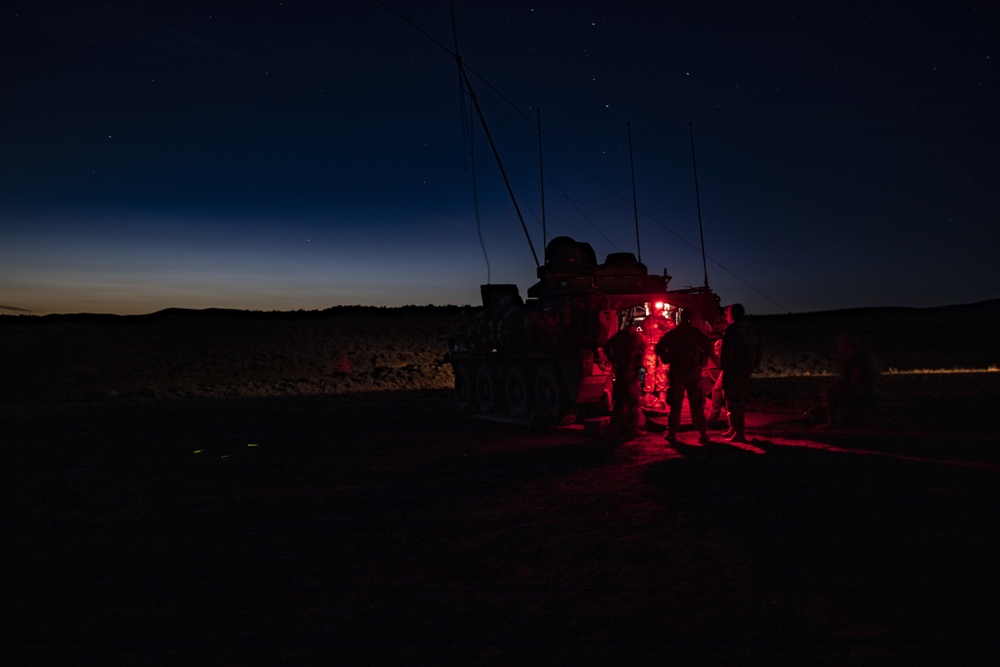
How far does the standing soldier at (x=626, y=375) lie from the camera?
1148 cm

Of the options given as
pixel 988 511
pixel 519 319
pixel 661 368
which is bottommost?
pixel 988 511

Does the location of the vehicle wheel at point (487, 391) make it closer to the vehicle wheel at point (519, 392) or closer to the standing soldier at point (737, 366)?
the vehicle wheel at point (519, 392)

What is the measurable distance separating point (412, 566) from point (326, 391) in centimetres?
2225

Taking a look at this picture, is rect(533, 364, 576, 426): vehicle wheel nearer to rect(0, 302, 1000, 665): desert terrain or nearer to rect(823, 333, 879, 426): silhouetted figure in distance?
rect(0, 302, 1000, 665): desert terrain

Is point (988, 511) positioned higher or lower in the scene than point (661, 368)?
lower

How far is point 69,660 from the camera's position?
375 cm

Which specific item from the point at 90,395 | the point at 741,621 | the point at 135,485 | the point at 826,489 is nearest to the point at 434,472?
the point at 135,485

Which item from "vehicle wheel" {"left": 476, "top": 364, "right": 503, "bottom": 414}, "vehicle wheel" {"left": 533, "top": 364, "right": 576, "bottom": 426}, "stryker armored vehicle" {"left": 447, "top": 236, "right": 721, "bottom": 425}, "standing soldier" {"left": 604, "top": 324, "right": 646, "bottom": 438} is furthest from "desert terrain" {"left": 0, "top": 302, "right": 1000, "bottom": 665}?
"vehicle wheel" {"left": 476, "top": 364, "right": 503, "bottom": 414}

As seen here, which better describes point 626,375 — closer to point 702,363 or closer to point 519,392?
point 702,363

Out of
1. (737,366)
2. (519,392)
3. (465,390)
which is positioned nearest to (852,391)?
(737,366)

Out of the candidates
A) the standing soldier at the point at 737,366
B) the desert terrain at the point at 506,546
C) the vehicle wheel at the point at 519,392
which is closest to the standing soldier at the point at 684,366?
the standing soldier at the point at 737,366

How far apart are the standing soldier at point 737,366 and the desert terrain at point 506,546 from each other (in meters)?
0.40

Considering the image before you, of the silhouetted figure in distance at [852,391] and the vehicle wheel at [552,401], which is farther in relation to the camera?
the vehicle wheel at [552,401]

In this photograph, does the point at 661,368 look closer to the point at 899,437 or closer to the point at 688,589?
the point at 899,437
